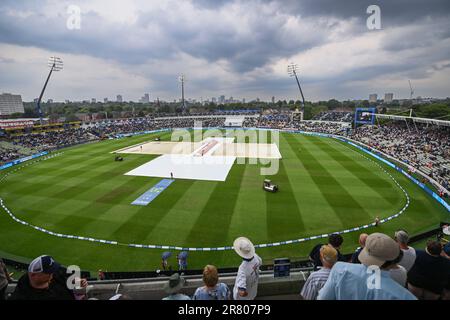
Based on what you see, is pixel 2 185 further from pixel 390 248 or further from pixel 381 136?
pixel 381 136

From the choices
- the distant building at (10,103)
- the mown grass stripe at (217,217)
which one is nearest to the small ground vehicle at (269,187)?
the mown grass stripe at (217,217)

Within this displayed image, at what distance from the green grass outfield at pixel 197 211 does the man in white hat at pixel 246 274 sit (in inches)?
354

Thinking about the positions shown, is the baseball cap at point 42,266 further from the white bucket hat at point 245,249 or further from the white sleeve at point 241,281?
the white sleeve at point 241,281

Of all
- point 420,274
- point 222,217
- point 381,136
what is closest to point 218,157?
point 222,217

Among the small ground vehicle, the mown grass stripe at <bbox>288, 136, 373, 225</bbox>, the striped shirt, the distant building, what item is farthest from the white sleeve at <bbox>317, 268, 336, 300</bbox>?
the distant building

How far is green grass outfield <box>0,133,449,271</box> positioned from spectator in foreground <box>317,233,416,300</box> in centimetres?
1129

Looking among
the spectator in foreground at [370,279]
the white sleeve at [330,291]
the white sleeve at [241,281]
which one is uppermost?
the spectator in foreground at [370,279]

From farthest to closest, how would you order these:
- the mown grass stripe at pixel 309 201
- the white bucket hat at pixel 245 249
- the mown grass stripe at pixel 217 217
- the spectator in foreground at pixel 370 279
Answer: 1. the mown grass stripe at pixel 309 201
2. the mown grass stripe at pixel 217 217
3. the white bucket hat at pixel 245 249
4. the spectator in foreground at pixel 370 279

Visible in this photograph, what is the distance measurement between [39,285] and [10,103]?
213 meters

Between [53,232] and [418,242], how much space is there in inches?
942

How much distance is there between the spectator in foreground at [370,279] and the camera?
2.30 m

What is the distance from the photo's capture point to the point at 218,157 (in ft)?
121

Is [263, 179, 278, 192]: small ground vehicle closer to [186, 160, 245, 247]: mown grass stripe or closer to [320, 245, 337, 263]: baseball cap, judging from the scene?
[186, 160, 245, 247]: mown grass stripe
